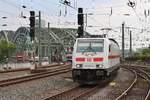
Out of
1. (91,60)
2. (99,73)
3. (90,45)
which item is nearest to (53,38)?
(90,45)

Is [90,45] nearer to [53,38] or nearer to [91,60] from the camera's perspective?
[91,60]

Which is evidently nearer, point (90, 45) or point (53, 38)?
point (90, 45)

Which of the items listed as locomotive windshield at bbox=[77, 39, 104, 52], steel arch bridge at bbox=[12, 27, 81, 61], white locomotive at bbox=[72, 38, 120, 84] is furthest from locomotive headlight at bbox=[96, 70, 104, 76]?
steel arch bridge at bbox=[12, 27, 81, 61]

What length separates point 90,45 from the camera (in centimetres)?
2425

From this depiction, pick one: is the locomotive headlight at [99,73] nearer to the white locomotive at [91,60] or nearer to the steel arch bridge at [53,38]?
the white locomotive at [91,60]

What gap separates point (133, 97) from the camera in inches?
698

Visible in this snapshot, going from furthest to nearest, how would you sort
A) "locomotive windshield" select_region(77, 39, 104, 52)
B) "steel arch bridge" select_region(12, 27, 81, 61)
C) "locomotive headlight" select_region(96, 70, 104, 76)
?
1. "steel arch bridge" select_region(12, 27, 81, 61)
2. "locomotive windshield" select_region(77, 39, 104, 52)
3. "locomotive headlight" select_region(96, 70, 104, 76)

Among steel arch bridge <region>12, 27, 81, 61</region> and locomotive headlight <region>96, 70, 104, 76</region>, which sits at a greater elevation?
steel arch bridge <region>12, 27, 81, 61</region>

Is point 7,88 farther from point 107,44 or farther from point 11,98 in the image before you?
point 107,44

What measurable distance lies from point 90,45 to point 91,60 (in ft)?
4.07

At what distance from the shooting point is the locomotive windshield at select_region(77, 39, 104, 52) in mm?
24094

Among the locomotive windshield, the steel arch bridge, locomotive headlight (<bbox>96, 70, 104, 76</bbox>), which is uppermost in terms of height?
the steel arch bridge

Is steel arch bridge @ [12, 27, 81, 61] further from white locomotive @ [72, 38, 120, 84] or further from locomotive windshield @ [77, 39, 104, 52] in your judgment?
white locomotive @ [72, 38, 120, 84]

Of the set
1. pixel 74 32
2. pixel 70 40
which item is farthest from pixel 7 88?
pixel 74 32
